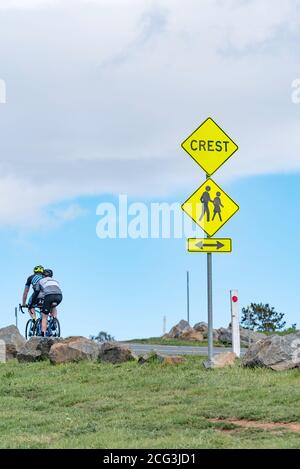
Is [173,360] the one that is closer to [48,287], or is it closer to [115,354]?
[115,354]

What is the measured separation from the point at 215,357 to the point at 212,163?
3811 millimetres

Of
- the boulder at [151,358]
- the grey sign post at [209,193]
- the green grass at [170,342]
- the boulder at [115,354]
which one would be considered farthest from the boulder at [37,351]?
the green grass at [170,342]

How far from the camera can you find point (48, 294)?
24547 millimetres

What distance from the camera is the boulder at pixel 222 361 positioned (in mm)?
17344

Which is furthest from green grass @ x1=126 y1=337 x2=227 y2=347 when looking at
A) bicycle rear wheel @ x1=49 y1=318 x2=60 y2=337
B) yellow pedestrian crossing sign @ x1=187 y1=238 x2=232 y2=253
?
yellow pedestrian crossing sign @ x1=187 y1=238 x2=232 y2=253

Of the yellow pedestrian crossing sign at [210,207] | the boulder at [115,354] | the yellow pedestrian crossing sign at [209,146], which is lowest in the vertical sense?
the boulder at [115,354]

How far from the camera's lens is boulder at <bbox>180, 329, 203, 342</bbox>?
32.3 meters

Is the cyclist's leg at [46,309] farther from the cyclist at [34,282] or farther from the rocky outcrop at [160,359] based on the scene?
the rocky outcrop at [160,359]

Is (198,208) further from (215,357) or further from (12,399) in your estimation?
(12,399)

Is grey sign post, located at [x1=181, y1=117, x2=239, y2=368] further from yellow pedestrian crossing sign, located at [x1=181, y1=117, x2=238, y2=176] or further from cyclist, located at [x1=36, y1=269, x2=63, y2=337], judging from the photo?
cyclist, located at [x1=36, y1=269, x2=63, y2=337]

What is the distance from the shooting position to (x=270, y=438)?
11180 millimetres

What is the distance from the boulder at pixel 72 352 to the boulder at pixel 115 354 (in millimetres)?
480

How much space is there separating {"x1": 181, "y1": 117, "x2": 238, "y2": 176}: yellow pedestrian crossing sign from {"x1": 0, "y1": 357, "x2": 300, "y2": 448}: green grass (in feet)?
13.0

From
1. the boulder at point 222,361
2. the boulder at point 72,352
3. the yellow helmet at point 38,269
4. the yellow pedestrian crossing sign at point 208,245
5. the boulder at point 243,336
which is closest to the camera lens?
the boulder at point 222,361
